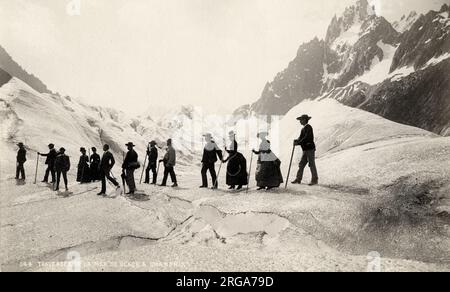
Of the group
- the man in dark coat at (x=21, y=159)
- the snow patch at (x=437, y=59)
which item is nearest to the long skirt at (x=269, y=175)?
the man in dark coat at (x=21, y=159)

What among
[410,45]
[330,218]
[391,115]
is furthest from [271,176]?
[410,45]

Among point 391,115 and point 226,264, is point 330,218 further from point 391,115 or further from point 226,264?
point 391,115

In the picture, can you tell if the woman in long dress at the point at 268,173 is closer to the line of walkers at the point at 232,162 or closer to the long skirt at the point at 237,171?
Answer: the line of walkers at the point at 232,162

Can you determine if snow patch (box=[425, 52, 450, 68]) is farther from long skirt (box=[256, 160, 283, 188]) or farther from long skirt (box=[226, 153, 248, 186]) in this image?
long skirt (box=[256, 160, 283, 188])

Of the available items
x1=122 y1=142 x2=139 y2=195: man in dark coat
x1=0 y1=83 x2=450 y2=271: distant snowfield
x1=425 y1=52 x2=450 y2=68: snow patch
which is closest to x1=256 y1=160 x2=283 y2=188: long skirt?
x1=0 y1=83 x2=450 y2=271: distant snowfield

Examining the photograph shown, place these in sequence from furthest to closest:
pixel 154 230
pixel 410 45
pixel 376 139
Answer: pixel 410 45 < pixel 376 139 < pixel 154 230

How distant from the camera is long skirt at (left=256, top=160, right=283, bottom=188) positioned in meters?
9.59

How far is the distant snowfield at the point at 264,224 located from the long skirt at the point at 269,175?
388mm

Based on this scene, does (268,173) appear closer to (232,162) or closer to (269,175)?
(269,175)

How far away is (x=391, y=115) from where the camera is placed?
118 m

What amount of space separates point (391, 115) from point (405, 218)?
122 m

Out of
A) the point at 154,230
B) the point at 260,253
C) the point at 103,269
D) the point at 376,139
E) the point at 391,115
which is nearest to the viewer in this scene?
the point at 103,269

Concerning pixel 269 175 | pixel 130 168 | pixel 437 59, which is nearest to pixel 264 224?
pixel 269 175
